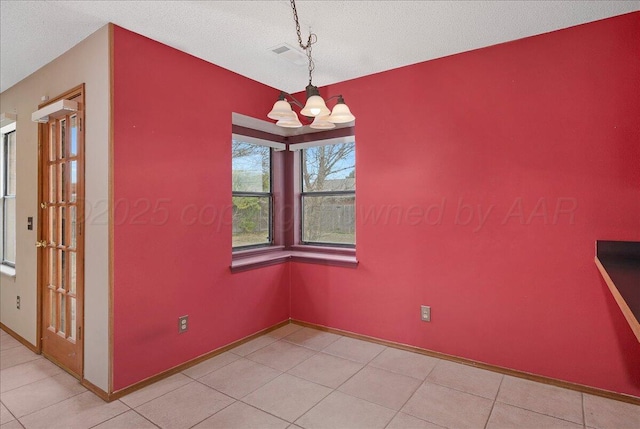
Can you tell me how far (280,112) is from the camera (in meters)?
2.18

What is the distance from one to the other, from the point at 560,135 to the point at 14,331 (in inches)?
213

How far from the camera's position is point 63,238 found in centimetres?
291

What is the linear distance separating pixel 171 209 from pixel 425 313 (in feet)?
7.99

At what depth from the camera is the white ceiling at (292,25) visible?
2234mm

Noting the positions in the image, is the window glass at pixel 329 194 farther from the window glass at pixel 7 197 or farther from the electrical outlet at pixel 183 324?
the window glass at pixel 7 197

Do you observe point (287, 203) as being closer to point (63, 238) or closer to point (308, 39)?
point (308, 39)

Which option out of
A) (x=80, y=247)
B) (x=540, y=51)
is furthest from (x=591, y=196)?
(x=80, y=247)

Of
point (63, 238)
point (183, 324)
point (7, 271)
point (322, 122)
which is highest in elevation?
point (322, 122)

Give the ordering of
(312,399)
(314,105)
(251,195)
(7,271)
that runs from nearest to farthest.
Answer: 1. (314,105)
2. (312,399)
3. (7,271)
4. (251,195)

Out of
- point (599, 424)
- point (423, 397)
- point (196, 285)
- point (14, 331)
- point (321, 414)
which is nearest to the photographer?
point (599, 424)

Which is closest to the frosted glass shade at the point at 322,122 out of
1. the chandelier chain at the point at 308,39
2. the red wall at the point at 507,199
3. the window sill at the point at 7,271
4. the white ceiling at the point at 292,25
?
the chandelier chain at the point at 308,39

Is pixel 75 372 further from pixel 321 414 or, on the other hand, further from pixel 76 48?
pixel 76 48

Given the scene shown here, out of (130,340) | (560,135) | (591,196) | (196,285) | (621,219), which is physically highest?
(560,135)

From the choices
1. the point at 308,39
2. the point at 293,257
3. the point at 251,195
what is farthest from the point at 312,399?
the point at 308,39
